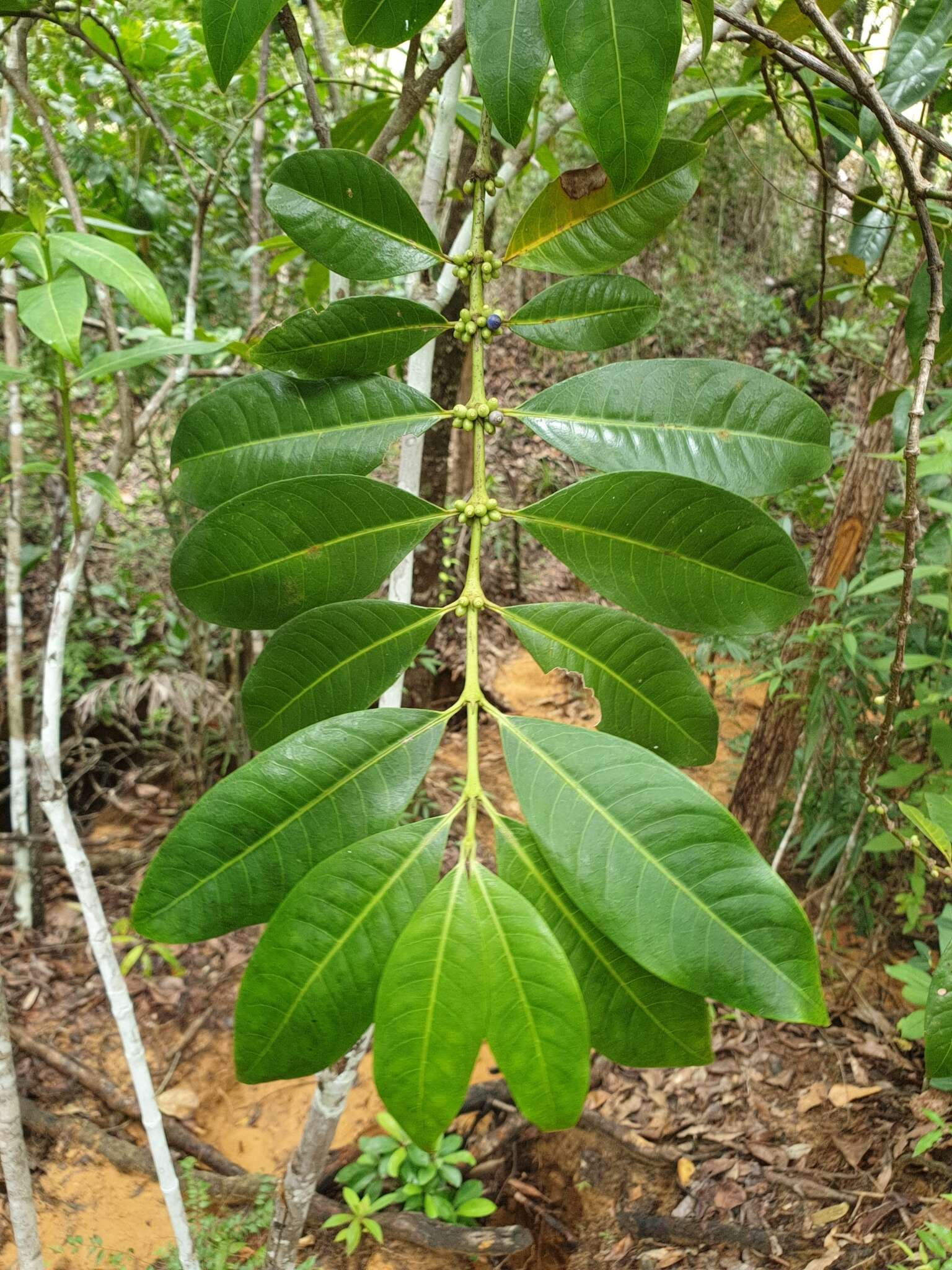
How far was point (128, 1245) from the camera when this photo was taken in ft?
6.32

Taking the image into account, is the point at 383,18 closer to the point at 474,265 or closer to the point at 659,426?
the point at 474,265

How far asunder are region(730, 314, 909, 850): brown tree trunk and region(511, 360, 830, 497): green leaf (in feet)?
6.02

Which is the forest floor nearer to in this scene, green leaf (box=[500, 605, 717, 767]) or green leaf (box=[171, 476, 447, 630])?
green leaf (box=[500, 605, 717, 767])

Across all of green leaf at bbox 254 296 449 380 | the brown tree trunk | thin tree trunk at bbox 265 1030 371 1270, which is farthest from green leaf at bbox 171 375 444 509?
the brown tree trunk

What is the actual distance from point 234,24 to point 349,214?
124 mm

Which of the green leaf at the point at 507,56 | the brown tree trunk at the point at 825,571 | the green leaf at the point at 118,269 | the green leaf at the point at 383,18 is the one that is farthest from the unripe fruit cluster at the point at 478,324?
the brown tree trunk at the point at 825,571

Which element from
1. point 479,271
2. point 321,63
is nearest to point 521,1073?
point 479,271

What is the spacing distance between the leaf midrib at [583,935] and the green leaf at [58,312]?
27.2 inches

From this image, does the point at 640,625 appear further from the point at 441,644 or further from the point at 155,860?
the point at 441,644

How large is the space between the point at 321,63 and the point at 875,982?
8.95ft

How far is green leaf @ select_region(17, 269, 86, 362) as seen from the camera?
2.90 feet

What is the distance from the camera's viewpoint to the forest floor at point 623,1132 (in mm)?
1911

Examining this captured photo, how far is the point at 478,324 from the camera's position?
2.00 feet

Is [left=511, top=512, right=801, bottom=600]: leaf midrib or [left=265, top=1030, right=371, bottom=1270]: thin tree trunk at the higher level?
[left=511, top=512, right=801, bottom=600]: leaf midrib
